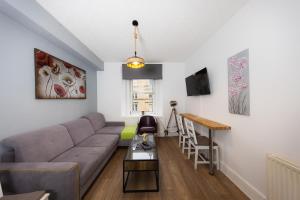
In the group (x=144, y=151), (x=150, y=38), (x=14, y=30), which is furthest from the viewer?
(x=150, y=38)

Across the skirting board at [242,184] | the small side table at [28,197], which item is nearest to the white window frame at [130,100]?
the skirting board at [242,184]

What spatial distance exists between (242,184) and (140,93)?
3.90 m

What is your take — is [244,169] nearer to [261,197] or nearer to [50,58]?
[261,197]

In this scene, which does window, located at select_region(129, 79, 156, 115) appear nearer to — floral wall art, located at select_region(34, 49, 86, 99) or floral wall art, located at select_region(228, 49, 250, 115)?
floral wall art, located at select_region(34, 49, 86, 99)

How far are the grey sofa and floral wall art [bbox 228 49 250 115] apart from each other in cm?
229

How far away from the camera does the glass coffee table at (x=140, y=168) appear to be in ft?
6.62

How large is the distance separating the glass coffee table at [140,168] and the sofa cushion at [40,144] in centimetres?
109

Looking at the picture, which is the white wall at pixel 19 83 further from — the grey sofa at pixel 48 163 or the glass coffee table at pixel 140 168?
the glass coffee table at pixel 140 168

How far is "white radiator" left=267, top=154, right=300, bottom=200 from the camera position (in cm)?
119

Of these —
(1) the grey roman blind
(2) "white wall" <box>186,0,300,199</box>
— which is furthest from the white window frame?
(2) "white wall" <box>186,0,300,199</box>

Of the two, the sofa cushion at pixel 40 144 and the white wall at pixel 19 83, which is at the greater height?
the white wall at pixel 19 83

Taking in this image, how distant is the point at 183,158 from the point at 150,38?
275cm

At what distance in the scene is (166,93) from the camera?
16.5ft

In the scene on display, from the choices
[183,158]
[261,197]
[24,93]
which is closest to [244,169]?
[261,197]
